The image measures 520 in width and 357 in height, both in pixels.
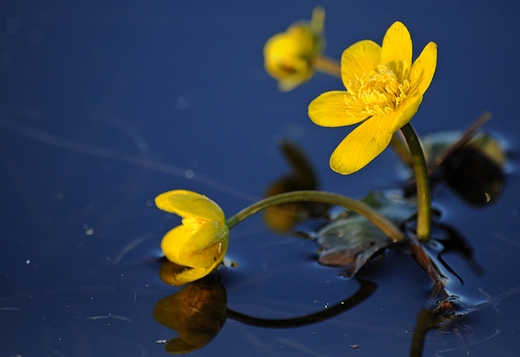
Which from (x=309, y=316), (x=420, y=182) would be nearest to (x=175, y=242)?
(x=309, y=316)

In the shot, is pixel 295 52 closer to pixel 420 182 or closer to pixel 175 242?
pixel 420 182

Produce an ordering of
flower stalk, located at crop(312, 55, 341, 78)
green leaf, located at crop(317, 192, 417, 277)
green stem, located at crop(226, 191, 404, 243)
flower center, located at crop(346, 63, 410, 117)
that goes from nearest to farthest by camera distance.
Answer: flower center, located at crop(346, 63, 410, 117)
green stem, located at crop(226, 191, 404, 243)
green leaf, located at crop(317, 192, 417, 277)
flower stalk, located at crop(312, 55, 341, 78)

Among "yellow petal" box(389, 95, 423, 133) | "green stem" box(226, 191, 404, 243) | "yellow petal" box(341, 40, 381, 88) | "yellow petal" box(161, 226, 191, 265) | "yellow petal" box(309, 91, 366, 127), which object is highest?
"yellow petal" box(341, 40, 381, 88)

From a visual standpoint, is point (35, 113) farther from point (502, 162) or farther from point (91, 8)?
point (502, 162)

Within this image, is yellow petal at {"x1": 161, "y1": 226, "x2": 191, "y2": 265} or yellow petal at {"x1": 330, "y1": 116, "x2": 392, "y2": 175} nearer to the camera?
yellow petal at {"x1": 330, "y1": 116, "x2": 392, "y2": 175}

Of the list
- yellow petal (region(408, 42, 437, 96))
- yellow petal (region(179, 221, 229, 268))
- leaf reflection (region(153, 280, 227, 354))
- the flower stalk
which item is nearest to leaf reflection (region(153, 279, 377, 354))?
leaf reflection (region(153, 280, 227, 354))

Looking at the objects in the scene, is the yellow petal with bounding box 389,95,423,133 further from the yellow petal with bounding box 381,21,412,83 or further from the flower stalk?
the flower stalk

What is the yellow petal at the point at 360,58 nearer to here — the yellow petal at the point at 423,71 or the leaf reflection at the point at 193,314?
the yellow petal at the point at 423,71
